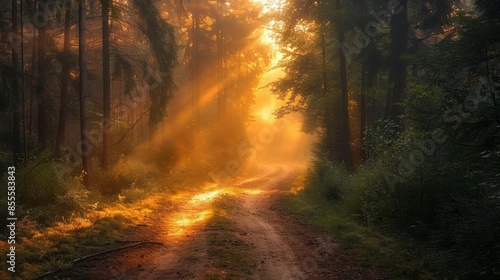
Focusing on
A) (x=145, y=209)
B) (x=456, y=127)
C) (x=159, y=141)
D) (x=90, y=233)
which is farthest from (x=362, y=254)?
(x=159, y=141)

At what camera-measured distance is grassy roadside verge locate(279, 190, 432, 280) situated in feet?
26.9

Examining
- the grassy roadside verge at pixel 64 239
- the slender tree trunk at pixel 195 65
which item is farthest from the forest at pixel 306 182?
the slender tree trunk at pixel 195 65

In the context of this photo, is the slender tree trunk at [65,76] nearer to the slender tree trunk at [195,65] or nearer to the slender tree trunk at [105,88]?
the slender tree trunk at [105,88]

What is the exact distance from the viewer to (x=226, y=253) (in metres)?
9.61

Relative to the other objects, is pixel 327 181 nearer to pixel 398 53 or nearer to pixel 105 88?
pixel 398 53

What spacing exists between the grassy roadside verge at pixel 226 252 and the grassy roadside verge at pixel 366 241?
2.82 m

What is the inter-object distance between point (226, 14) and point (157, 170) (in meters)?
20.2

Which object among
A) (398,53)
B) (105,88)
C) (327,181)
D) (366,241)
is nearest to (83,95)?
(105,88)

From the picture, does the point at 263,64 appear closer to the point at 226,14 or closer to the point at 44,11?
the point at 226,14

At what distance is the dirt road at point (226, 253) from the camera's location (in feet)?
27.0

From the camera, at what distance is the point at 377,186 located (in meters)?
12.2

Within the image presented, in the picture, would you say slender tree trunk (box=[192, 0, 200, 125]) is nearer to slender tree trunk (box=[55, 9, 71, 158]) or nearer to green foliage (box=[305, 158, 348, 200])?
slender tree trunk (box=[55, 9, 71, 158])

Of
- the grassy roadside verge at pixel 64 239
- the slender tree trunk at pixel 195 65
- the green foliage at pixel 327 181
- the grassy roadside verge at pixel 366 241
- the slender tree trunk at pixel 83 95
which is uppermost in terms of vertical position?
the slender tree trunk at pixel 195 65

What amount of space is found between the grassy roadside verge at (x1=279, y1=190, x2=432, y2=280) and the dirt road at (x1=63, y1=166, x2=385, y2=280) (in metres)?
0.32
